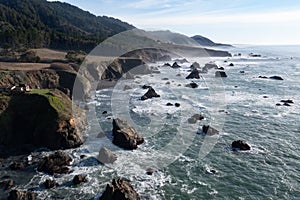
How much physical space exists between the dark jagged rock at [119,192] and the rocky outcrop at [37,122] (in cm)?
1514

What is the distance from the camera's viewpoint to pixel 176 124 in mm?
55000

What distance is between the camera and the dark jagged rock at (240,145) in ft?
145

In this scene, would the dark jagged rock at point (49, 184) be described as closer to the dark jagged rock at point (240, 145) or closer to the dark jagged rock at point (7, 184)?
the dark jagged rock at point (7, 184)

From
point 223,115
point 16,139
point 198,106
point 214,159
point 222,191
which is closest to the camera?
point 222,191

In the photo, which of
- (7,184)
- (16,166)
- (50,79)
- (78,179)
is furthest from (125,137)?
(50,79)

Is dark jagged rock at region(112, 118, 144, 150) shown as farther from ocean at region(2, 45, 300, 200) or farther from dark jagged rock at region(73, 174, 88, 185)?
dark jagged rock at region(73, 174, 88, 185)

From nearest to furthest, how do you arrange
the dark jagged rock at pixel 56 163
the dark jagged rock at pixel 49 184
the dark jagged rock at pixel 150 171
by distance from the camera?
the dark jagged rock at pixel 49 184 → the dark jagged rock at pixel 56 163 → the dark jagged rock at pixel 150 171

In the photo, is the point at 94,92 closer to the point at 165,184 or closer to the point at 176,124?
the point at 176,124

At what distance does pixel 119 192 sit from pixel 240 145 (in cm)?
2255

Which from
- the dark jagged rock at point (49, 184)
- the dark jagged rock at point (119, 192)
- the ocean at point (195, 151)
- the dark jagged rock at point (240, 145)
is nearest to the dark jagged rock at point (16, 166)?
the ocean at point (195, 151)

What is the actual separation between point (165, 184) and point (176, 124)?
70.0 ft

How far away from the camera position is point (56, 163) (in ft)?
124

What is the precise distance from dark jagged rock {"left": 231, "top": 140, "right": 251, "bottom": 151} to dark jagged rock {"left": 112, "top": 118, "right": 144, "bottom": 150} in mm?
14278

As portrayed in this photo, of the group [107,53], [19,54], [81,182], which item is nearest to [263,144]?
[81,182]
